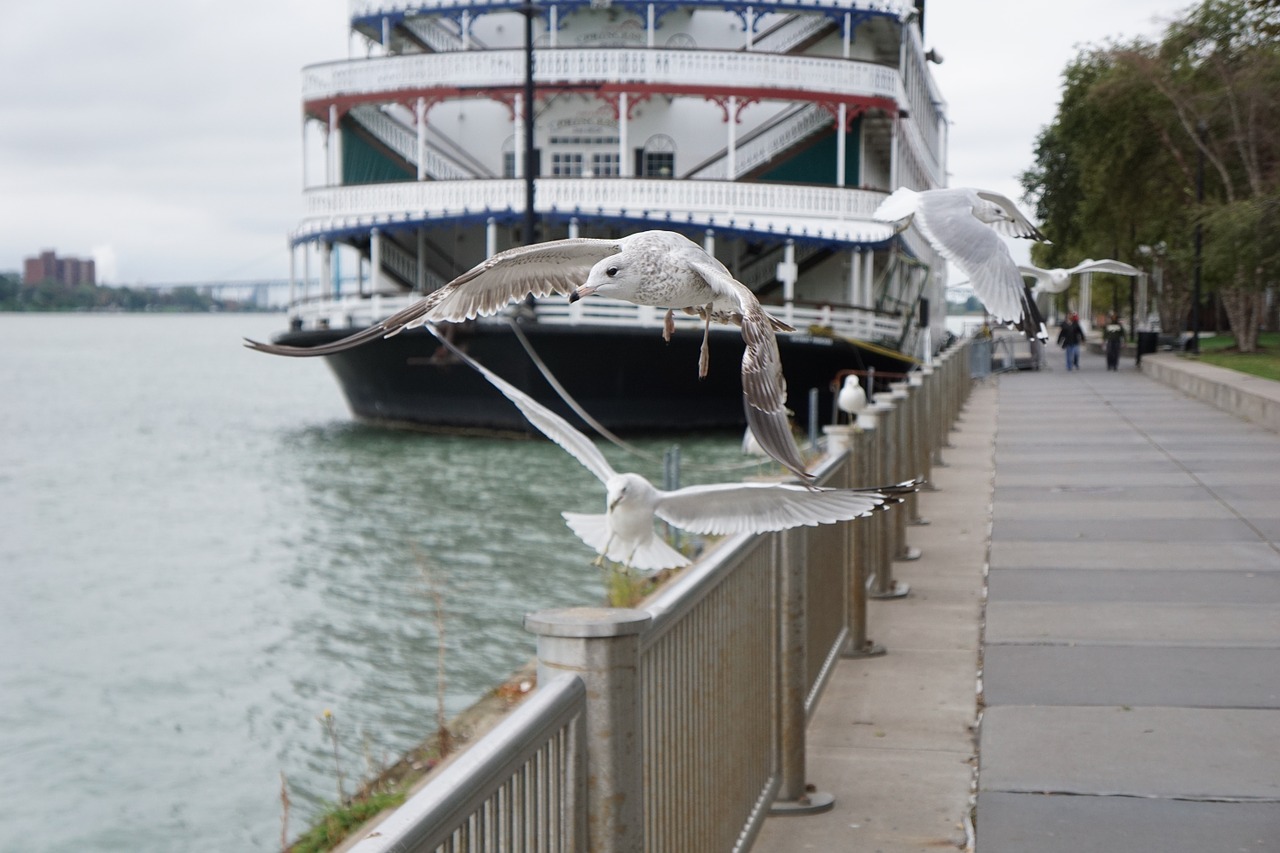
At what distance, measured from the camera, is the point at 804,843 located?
5.79 metres

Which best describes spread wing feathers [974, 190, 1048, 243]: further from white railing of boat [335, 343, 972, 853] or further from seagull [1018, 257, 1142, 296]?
white railing of boat [335, 343, 972, 853]

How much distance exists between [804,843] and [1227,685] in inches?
96.1

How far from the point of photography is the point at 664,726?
4223 mm

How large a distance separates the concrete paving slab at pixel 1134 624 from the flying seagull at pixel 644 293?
6304mm

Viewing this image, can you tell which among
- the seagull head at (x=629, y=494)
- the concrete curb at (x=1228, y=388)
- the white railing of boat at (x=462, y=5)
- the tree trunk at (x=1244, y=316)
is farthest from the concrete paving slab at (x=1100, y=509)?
the tree trunk at (x=1244, y=316)

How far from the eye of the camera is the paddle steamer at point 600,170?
25.1m

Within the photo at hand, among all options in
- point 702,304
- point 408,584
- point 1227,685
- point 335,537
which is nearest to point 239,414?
point 335,537

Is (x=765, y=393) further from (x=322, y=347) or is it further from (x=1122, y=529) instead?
(x=1122, y=529)

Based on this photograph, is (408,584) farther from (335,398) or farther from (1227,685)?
(335,398)

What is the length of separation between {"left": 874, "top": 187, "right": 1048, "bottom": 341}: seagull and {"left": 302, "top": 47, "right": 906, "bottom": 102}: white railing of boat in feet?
66.4

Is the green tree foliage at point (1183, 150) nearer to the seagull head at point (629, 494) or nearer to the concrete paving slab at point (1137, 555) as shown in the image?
the concrete paving slab at point (1137, 555)

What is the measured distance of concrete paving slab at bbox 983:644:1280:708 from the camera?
22.4 ft

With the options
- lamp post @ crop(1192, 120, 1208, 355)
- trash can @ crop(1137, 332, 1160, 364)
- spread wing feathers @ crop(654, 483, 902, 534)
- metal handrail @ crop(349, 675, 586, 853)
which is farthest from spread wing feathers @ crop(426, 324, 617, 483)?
trash can @ crop(1137, 332, 1160, 364)

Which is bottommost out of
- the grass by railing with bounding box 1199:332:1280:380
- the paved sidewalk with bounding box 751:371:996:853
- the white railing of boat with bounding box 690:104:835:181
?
the paved sidewalk with bounding box 751:371:996:853
